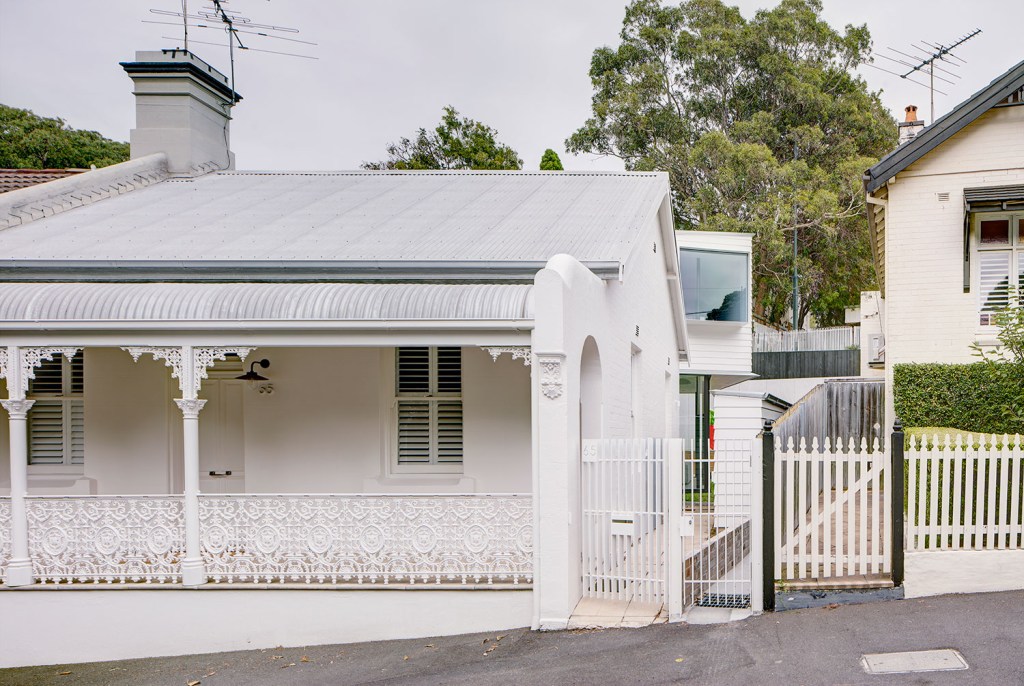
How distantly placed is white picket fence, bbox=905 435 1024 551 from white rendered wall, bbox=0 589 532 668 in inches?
165

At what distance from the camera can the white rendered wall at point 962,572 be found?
26.7ft

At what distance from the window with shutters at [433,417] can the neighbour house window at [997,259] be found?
24.4ft

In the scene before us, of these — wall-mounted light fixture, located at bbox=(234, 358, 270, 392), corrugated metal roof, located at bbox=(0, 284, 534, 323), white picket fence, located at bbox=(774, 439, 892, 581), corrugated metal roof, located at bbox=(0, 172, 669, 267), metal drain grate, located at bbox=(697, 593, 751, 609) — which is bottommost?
metal drain grate, located at bbox=(697, 593, 751, 609)

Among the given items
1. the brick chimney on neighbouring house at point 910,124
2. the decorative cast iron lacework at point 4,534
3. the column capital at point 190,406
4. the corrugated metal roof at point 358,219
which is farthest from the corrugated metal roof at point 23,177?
the brick chimney on neighbouring house at point 910,124

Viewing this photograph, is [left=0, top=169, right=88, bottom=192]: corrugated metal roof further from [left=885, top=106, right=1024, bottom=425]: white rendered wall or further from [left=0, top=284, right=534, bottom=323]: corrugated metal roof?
[left=885, top=106, right=1024, bottom=425]: white rendered wall

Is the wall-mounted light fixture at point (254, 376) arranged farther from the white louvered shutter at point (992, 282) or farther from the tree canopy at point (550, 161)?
the tree canopy at point (550, 161)

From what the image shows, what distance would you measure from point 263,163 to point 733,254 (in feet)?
79.5

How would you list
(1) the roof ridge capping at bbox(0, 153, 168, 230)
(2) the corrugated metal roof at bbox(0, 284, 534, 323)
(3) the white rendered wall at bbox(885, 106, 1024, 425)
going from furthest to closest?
(3) the white rendered wall at bbox(885, 106, 1024, 425), (1) the roof ridge capping at bbox(0, 153, 168, 230), (2) the corrugated metal roof at bbox(0, 284, 534, 323)

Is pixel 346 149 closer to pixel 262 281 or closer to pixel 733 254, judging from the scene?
pixel 733 254

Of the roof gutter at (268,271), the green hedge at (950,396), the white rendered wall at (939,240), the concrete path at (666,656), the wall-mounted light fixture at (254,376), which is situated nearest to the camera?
the concrete path at (666,656)

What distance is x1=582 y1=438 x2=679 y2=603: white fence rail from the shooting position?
26.9 feet

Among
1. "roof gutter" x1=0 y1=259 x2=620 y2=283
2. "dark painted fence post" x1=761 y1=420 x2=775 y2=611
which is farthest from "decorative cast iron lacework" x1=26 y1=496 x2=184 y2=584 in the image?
"dark painted fence post" x1=761 y1=420 x2=775 y2=611

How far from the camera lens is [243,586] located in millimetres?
8680

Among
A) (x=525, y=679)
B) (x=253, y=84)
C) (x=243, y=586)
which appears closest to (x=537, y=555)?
(x=525, y=679)
